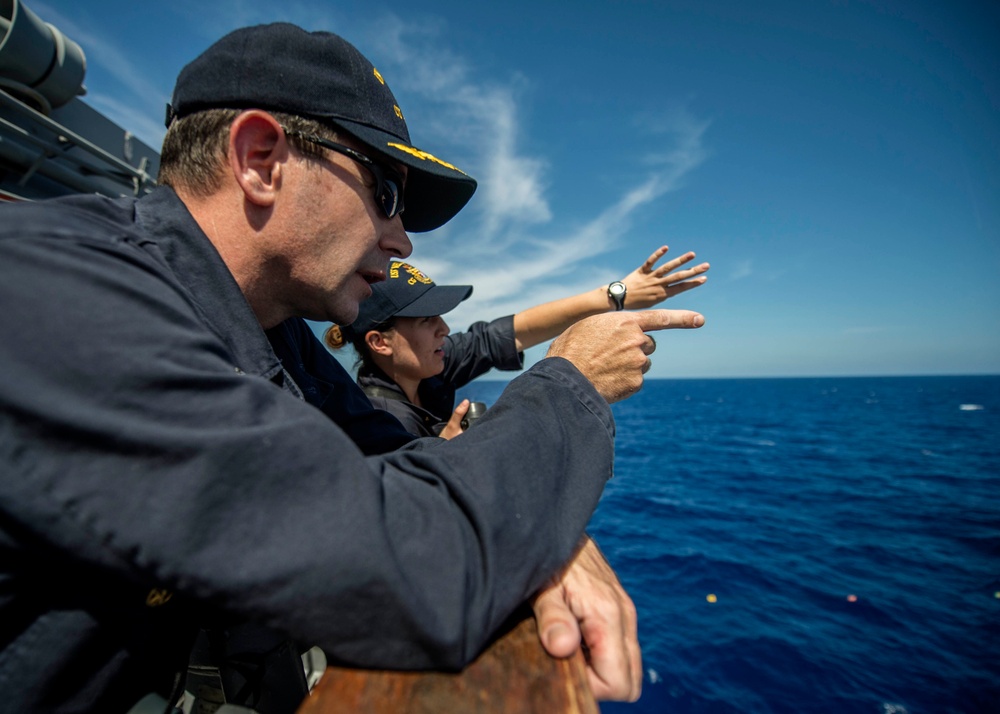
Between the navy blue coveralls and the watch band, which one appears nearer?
the navy blue coveralls

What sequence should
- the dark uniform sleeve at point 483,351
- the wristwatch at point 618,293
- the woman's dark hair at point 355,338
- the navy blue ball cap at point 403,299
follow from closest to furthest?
the wristwatch at point 618,293 < the navy blue ball cap at point 403,299 < the woman's dark hair at point 355,338 < the dark uniform sleeve at point 483,351

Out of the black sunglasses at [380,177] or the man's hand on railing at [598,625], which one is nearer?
the man's hand on railing at [598,625]

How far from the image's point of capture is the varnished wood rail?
69cm

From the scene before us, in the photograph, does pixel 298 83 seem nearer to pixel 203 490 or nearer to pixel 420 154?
pixel 420 154

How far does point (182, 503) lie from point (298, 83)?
1.22 meters

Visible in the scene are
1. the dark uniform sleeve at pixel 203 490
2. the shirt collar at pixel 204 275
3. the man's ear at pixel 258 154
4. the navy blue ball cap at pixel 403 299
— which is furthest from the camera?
the navy blue ball cap at pixel 403 299

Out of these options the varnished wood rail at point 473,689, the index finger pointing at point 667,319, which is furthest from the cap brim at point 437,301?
the varnished wood rail at point 473,689

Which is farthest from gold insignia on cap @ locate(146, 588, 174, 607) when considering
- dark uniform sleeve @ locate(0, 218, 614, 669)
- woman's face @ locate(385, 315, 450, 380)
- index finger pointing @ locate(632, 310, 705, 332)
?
woman's face @ locate(385, 315, 450, 380)

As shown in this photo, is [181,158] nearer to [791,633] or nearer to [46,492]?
[46,492]

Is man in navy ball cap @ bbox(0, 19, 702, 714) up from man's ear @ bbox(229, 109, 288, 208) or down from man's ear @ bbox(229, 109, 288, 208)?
down

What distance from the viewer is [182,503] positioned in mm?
667

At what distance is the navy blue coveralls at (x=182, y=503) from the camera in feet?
2.19

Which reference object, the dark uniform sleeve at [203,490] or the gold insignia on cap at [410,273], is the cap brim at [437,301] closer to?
the gold insignia on cap at [410,273]

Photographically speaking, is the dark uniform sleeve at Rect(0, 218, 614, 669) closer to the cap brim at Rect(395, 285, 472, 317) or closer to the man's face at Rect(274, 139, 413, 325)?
the man's face at Rect(274, 139, 413, 325)
